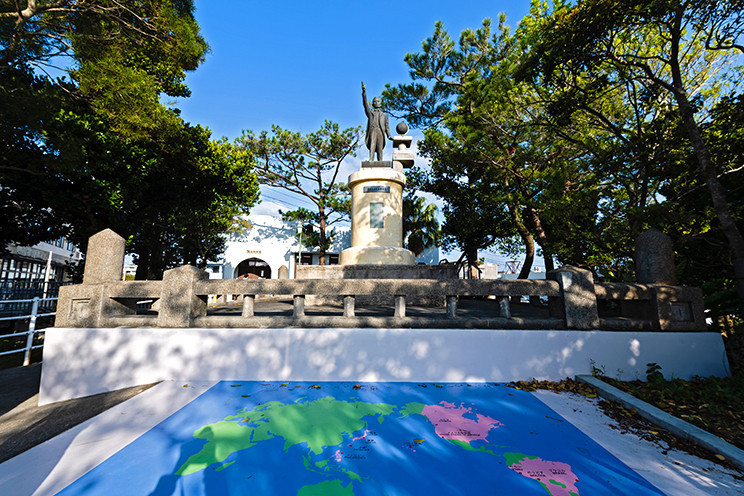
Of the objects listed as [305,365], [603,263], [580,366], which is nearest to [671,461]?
[580,366]

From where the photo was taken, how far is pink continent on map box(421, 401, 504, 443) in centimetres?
335

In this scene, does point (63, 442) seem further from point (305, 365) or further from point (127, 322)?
point (305, 365)

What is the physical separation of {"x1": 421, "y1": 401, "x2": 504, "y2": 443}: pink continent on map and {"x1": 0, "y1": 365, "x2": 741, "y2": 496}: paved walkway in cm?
84

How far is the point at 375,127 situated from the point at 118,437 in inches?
416

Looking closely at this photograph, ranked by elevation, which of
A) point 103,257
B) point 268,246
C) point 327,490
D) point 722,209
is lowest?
point 327,490

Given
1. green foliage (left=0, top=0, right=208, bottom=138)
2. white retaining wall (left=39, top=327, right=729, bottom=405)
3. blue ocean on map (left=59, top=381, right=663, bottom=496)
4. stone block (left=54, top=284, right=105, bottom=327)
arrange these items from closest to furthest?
blue ocean on map (left=59, top=381, right=663, bottom=496) < white retaining wall (left=39, top=327, right=729, bottom=405) < stone block (left=54, top=284, right=105, bottom=327) < green foliage (left=0, top=0, right=208, bottom=138)

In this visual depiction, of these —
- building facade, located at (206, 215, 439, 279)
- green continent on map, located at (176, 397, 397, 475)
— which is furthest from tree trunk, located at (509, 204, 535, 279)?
building facade, located at (206, 215, 439, 279)

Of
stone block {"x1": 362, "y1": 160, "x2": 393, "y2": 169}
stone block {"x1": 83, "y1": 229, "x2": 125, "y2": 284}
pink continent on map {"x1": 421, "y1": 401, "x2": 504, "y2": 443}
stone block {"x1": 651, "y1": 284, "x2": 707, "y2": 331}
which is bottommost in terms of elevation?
pink continent on map {"x1": 421, "y1": 401, "x2": 504, "y2": 443}

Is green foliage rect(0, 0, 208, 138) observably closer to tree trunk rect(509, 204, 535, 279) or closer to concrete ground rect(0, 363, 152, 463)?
concrete ground rect(0, 363, 152, 463)

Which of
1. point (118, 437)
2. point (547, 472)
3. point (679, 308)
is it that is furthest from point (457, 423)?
point (679, 308)

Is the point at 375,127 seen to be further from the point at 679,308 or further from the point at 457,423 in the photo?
the point at 457,423

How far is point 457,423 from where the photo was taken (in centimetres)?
360

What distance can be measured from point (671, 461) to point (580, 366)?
2.06m

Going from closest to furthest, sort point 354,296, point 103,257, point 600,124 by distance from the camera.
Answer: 1. point 354,296
2. point 103,257
3. point 600,124
